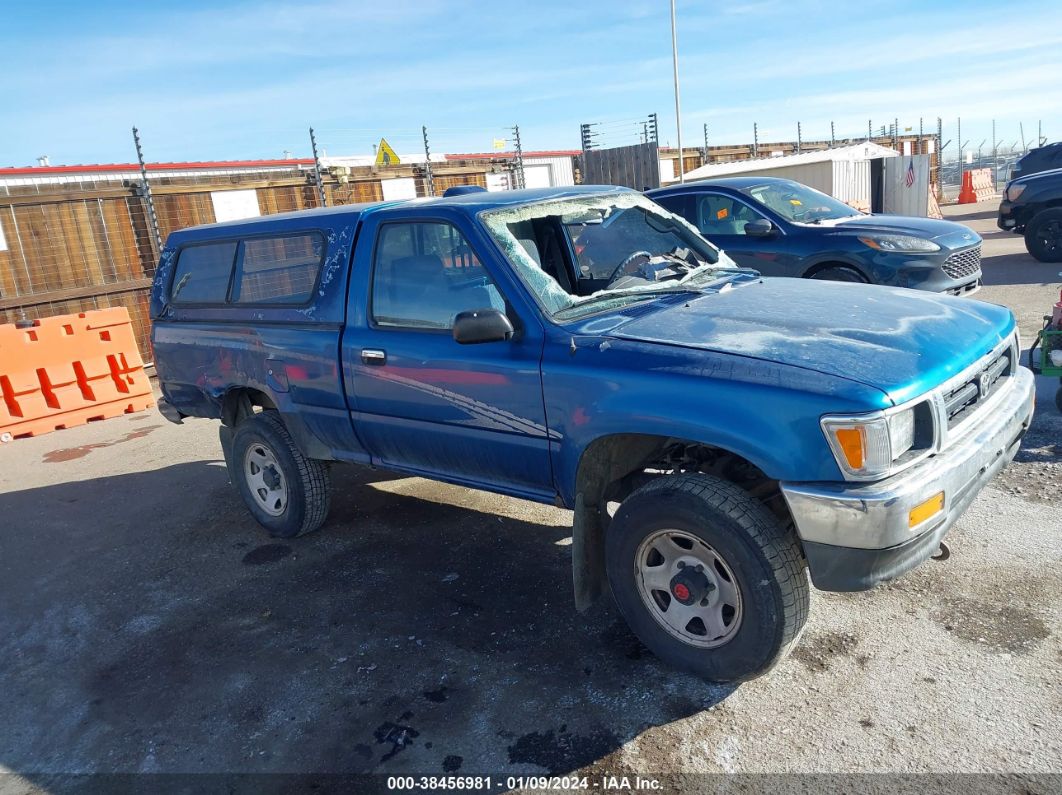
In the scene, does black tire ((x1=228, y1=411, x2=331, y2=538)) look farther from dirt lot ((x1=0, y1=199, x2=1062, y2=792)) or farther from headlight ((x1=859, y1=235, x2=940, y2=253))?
headlight ((x1=859, y1=235, x2=940, y2=253))

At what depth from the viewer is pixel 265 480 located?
5.33 metres

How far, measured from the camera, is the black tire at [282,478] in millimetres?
5074

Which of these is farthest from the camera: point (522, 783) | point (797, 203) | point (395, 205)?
point (797, 203)

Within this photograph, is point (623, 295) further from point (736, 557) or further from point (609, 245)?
point (736, 557)

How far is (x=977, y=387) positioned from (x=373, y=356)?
9.07 feet

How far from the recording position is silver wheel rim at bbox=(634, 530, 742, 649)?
317cm

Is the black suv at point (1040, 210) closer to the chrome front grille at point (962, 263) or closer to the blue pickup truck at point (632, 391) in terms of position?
the chrome front grille at point (962, 263)

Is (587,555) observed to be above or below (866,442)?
below

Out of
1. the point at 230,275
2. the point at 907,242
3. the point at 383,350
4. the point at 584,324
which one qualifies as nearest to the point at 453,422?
the point at 383,350

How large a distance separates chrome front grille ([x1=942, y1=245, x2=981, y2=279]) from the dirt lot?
2.76m

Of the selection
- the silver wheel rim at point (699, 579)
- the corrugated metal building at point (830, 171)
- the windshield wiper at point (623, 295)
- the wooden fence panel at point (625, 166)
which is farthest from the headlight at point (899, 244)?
the wooden fence panel at point (625, 166)

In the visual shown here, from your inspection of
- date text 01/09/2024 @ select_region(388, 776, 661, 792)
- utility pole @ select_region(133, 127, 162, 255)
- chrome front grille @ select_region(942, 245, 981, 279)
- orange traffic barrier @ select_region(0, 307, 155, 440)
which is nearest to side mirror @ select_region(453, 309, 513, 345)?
date text 01/09/2024 @ select_region(388, 776, 661, 792)

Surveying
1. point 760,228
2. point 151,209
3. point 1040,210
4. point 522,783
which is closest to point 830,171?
point 1040,210

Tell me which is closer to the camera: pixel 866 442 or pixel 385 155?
pixel 866 442
